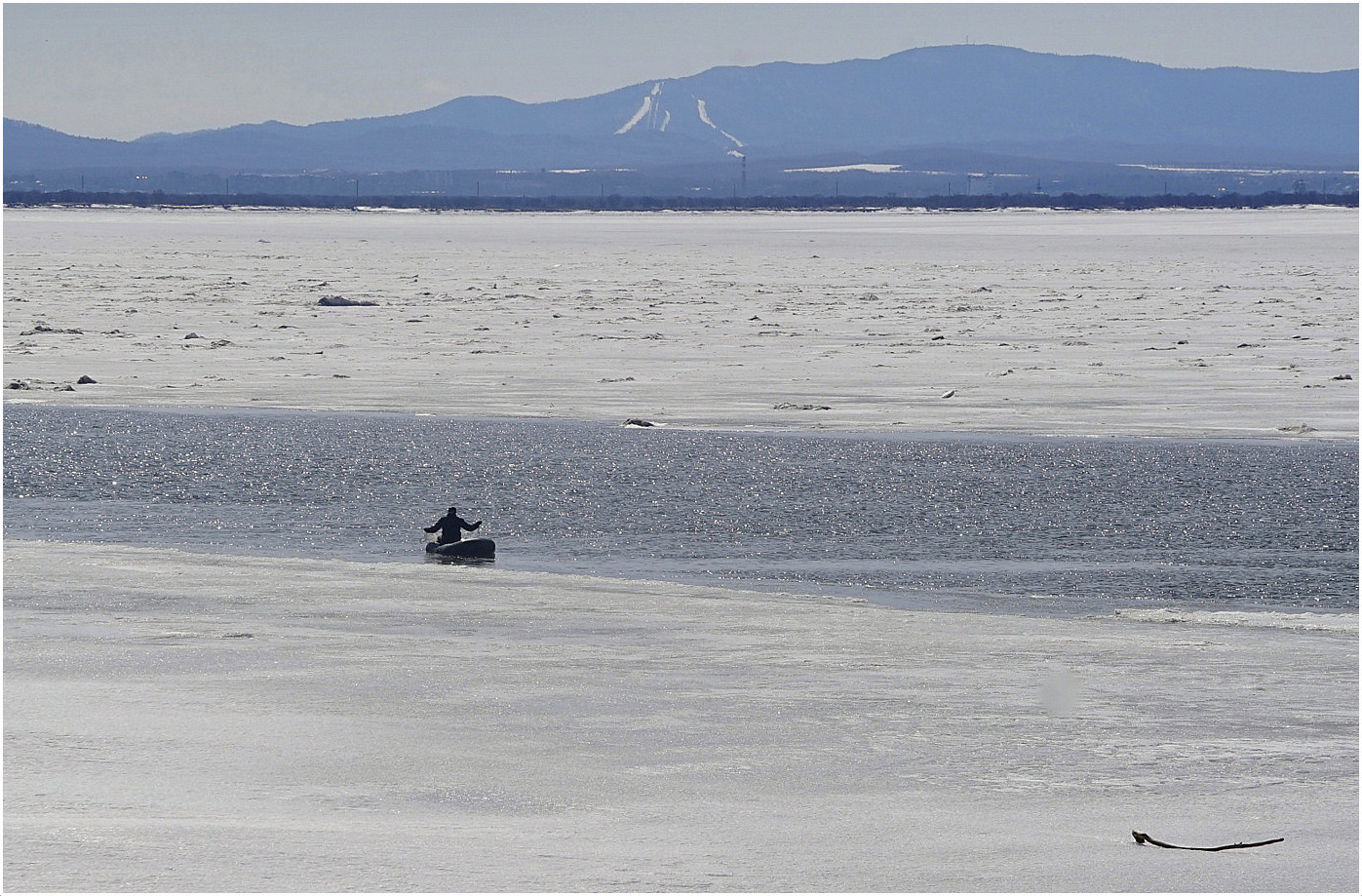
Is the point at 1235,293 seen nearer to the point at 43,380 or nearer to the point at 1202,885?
the point at 43,380

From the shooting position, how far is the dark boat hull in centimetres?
866

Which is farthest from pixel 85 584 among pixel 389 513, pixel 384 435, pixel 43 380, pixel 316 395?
pixel 43 380

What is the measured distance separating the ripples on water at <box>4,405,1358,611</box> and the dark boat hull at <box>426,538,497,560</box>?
0.34 ft

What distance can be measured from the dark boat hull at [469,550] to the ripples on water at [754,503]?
0.34 ft

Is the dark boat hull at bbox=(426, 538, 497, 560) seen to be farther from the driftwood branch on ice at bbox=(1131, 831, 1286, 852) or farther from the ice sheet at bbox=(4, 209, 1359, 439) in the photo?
the ice sheet at bbox=(4, 209, 1359, 439)

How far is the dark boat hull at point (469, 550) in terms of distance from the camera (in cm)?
866

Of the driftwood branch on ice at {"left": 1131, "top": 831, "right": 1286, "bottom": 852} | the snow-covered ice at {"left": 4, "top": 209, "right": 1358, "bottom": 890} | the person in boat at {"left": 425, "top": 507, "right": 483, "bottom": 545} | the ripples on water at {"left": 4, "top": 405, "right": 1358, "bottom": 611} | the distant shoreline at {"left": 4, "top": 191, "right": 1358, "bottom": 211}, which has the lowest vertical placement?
the ripples on water at {"left": 4, "top": 405, "right": 1358, "bottom": 611}

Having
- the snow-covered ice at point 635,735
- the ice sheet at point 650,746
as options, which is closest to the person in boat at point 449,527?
the snow-covered ice at point 635,735

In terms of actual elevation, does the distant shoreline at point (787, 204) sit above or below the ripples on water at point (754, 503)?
above

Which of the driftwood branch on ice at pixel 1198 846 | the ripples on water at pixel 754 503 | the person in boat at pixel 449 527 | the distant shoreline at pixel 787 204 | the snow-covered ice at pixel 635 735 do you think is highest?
the distant shoreline at pixel 787 204

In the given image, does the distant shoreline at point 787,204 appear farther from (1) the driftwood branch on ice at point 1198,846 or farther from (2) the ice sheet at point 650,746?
(1) the driftwood branch on ice at point 1198,846

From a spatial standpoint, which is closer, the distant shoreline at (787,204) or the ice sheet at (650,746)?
the ice sheet at (650,746)

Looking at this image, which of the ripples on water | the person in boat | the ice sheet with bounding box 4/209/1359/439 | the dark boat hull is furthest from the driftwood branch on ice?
the ice sheet with bounding box 4/209/1359/439

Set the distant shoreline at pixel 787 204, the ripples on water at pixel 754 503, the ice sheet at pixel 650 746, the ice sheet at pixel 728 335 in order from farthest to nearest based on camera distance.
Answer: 1. the distant shoreline at pixel 787 204
2. the ice sheet at pixel 728 335
3. the ripples on water at pixel 754 503
4. the ice sheet at pixel 650 746
